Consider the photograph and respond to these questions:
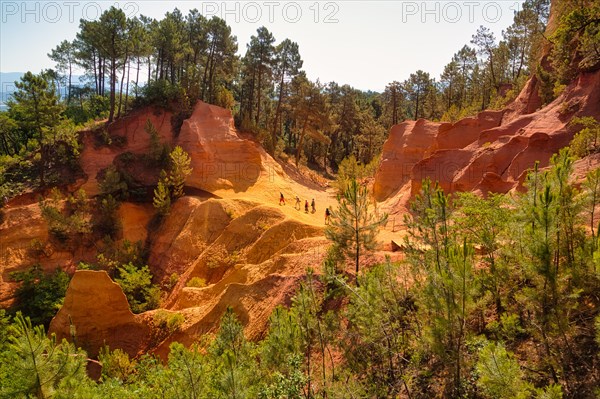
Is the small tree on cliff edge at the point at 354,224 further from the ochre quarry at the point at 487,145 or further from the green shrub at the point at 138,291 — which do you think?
the green shrub at the point at 138,291

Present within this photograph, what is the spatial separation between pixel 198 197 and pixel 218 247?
25.5 ft

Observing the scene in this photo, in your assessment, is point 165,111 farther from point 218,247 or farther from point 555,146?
point 555,146

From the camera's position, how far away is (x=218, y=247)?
24.6 m

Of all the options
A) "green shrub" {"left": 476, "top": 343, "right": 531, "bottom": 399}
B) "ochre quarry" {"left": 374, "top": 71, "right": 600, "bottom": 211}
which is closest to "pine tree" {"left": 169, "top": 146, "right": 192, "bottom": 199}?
"ochre quarry" {"left": 374, "top": 71, "right": 600, "bottom": 211}

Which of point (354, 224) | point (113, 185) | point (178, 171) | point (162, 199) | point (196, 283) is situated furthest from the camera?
point (178, 171)

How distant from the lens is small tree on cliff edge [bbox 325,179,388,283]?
503 inches

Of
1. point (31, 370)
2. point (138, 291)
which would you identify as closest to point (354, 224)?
point (31, 370)

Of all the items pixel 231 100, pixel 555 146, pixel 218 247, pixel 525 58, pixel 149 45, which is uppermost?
pixel 525 58

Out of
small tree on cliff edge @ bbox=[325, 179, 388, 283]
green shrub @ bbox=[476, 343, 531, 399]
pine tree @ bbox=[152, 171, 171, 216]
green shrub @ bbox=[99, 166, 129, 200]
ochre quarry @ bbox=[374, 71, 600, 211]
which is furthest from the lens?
green shrub @ bbox=[99, 166, 129, 200]

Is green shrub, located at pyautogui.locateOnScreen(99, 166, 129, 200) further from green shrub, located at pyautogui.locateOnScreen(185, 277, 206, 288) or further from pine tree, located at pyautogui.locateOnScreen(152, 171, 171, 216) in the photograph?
green shrub, located at pyautogui.locateOnScreen(185, 277, 206, 288)

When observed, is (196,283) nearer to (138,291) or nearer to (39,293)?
(138,291)

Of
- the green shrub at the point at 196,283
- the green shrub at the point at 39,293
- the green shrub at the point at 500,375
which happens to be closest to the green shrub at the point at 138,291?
the green shrub at the point at 196,283

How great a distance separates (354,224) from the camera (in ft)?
44.9

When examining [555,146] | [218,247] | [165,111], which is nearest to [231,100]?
[165,111]
